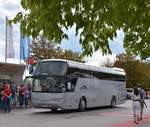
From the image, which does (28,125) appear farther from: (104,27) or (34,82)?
(104,27)

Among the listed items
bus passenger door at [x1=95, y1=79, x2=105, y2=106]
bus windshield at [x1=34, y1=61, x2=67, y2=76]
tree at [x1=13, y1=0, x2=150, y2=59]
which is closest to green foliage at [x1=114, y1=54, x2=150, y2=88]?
bus passenger door at [x1=95, y1=79, x2=105, y2=106]

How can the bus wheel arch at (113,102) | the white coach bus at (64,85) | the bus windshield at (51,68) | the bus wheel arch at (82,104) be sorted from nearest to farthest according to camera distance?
the white coach bus at (64,85) → the bus windshield at (51,68) → the bus wheel arch at (82,104) → the bus wheel arch at (113,102)

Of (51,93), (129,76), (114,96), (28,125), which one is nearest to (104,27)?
(28,125)

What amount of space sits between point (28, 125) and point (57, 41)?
1518 cm

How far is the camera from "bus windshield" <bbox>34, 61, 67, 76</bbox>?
31.0 metres

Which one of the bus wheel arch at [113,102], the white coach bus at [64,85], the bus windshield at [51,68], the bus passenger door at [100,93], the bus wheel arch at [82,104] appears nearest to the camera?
the white coach bus at [64,85]

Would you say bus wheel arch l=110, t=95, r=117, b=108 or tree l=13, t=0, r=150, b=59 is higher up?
tree l=13, t=0, r=150, b=59

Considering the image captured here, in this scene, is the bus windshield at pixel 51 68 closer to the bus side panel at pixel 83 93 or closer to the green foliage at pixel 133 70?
the bus side panel at pixel 83 93

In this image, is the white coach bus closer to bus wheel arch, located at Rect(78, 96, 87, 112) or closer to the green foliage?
bus wheel arch, located at Rect(78, 96, 87, 112)

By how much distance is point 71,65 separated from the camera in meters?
31.7

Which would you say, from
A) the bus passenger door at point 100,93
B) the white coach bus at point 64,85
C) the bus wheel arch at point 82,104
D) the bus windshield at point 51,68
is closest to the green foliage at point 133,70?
the bus passenger door at point 100,93

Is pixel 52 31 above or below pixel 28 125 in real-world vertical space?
above

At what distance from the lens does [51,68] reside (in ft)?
103

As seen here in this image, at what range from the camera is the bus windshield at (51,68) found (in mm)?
30969
